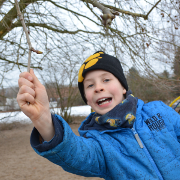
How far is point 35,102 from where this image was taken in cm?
83

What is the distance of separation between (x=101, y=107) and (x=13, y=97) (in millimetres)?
5299

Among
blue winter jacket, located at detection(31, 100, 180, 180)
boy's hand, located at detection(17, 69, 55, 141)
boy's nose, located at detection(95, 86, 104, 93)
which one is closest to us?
boy's hand, located at detection(17, 69, 55, 141)

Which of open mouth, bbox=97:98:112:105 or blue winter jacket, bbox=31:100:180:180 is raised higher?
open mouth, bbox=97:98:112:105

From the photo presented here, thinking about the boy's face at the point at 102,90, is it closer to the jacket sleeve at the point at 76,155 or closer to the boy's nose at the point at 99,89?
the boy's nose at the point at 99,89

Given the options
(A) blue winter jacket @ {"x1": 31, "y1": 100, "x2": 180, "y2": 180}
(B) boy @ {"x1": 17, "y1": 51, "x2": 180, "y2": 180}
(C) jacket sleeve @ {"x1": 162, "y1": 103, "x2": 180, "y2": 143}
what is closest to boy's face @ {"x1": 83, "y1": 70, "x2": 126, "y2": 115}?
(B) boy @ {"x1": 17, "y1": 51, "x2": 180, "y2": 180}

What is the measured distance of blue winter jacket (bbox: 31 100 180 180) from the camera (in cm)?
98

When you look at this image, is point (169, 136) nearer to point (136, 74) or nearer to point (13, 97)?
point (136, 74)

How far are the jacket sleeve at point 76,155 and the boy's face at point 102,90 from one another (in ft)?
0.93

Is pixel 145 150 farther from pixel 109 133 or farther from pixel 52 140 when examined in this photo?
pixel 52 140

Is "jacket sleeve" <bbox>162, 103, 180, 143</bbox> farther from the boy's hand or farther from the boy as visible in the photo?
the boy's hand

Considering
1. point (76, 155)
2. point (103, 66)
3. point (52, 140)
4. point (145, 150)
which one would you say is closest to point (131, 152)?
point (145, 150)

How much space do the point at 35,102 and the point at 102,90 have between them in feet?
1.83

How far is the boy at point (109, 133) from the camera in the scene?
837 mm

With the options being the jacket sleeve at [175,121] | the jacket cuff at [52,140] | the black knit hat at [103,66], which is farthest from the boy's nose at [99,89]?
the jacket sleeve at [175,121]
